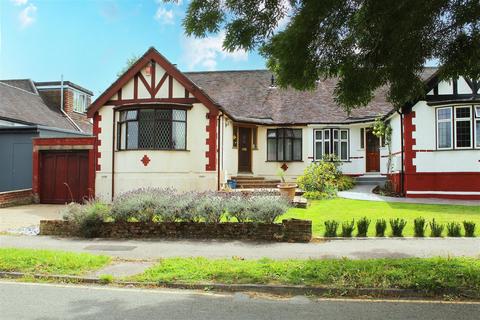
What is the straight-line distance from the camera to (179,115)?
1850cm

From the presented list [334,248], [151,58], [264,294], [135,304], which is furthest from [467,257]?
[151,58]

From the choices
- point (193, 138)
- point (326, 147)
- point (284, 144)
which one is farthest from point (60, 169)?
point (326, 147)

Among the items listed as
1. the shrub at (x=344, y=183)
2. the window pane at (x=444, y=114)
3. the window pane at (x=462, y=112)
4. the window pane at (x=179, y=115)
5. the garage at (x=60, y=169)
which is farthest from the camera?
the shrub at (x=344, y=183)

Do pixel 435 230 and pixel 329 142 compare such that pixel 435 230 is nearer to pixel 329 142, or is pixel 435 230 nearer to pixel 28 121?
pixel 329 142

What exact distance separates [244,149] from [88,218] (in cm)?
1347

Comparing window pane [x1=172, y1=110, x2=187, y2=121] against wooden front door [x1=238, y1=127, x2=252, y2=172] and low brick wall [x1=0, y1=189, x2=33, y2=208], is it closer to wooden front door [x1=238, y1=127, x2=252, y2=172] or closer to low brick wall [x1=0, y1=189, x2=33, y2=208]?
wooden front door [x1=238, y1=127, x2=252, y2=172]

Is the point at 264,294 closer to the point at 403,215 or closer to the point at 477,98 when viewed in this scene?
the point at 403,215

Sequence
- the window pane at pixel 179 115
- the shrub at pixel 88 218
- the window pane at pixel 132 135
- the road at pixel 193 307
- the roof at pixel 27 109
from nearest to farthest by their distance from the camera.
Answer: the road at pixel 193 307, the shrub at pixel 88 218, the window pane at pixel 179 115, the window pane at pixel 132 135, the roof at pixel 27 109

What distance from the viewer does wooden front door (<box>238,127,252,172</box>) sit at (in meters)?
23.7

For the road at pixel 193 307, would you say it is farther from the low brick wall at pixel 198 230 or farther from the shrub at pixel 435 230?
the shrub at pixel 435 230

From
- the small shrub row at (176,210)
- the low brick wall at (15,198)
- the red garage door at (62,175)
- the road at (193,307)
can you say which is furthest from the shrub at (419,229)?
the low brick wall at (15,198)

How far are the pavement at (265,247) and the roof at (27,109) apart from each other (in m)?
16.5

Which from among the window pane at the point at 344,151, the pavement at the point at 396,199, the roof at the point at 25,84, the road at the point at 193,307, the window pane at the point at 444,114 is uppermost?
the roof at the point at 25,84

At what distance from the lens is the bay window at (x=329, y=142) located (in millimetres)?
24562
